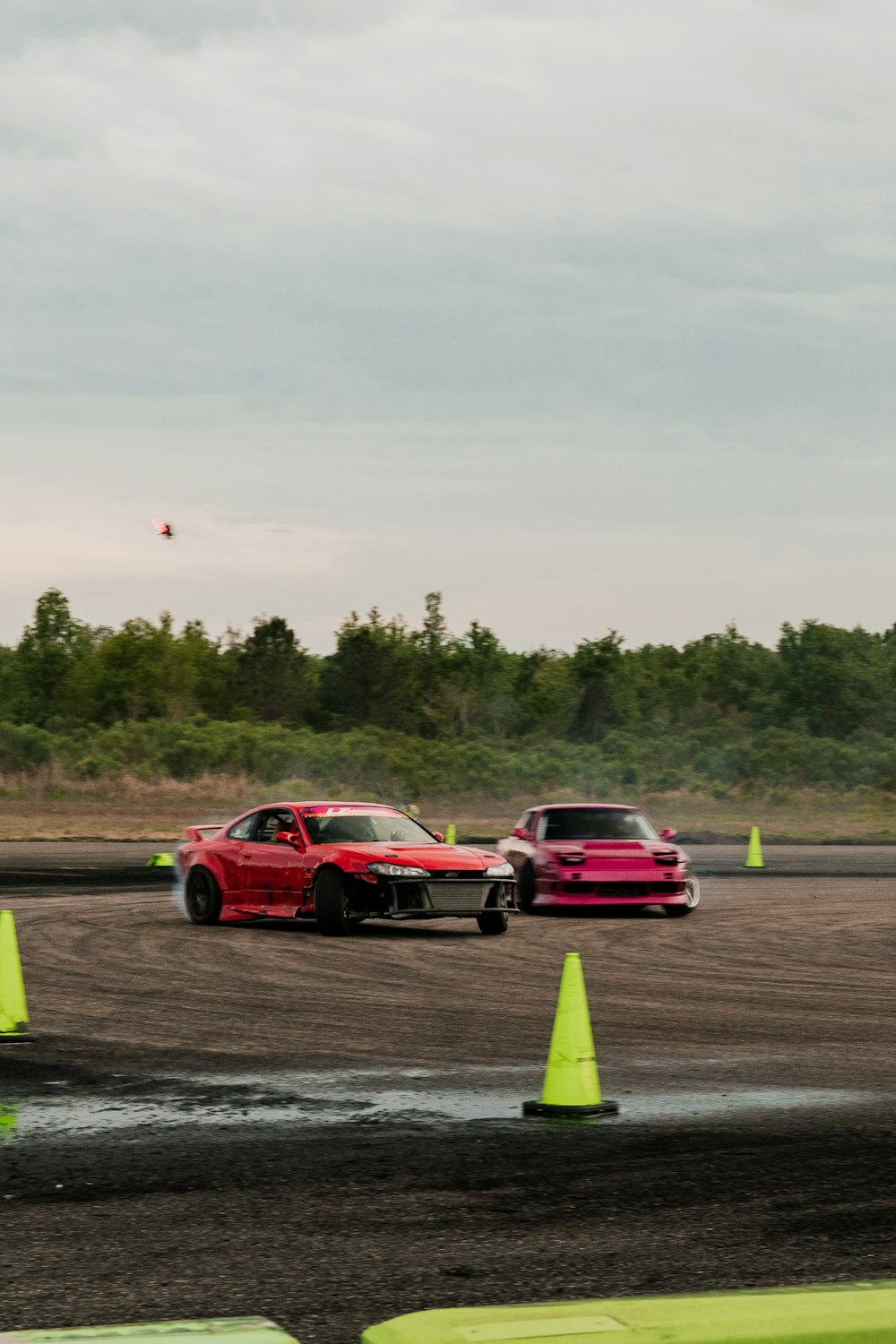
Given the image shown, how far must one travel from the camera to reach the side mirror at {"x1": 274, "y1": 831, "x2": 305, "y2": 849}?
726 inches

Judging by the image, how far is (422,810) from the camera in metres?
65.3

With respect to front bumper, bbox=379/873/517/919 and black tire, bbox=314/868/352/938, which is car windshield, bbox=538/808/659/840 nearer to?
front bumper, bbox=379/873/517/919

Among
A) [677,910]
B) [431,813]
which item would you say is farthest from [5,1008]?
[431,813]

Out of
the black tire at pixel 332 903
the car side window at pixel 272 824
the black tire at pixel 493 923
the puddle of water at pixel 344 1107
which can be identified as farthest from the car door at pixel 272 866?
the puddle of water at pixel 344 1107

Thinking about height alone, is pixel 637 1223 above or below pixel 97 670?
below

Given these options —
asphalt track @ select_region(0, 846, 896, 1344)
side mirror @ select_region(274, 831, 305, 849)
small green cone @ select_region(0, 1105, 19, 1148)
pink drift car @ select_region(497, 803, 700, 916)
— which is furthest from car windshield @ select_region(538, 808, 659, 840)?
small green cone @ select_region(0, 1105, 19, 1148)

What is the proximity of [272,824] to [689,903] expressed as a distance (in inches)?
198

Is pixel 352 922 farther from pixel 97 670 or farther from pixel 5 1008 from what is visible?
pixel 97 670

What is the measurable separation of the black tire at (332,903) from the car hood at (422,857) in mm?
249

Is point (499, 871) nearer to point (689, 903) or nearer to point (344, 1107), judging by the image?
point (689, 903)

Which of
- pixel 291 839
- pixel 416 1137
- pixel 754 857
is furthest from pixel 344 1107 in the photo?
pixel 754 857

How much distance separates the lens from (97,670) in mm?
104250

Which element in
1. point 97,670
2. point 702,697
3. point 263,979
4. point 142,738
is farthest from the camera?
point 702,697

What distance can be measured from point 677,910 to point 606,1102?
12616 millimetres
